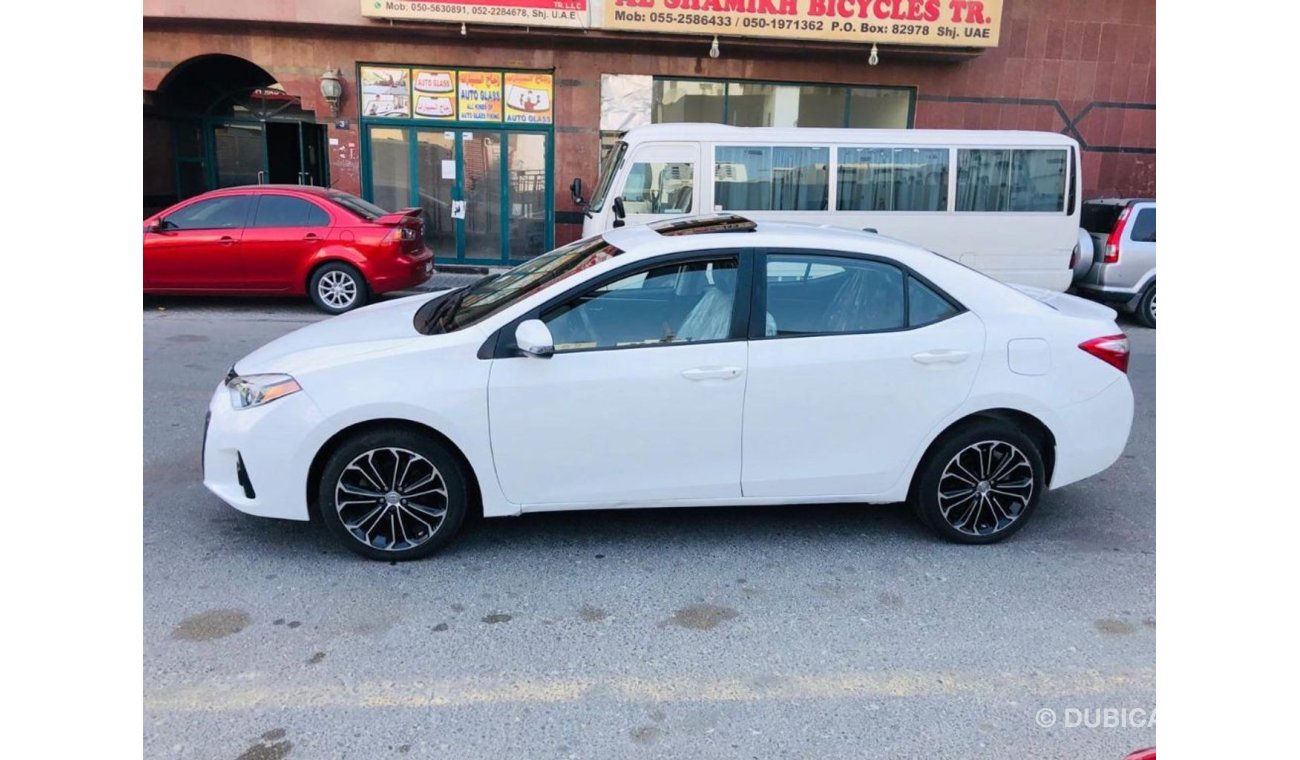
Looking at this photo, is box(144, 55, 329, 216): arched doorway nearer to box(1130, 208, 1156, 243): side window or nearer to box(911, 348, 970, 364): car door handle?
box(1130, 208, 1156, 243): side window

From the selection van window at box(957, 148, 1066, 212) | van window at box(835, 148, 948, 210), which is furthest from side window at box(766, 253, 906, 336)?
van window at box(957, 148, 1066, 212)

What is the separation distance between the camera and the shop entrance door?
49.0 feet

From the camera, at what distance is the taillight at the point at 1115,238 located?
11.4 metres

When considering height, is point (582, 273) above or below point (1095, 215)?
below

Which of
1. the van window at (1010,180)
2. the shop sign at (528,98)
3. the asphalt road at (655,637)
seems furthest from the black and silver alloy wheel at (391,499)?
the shop sign at (528,98)

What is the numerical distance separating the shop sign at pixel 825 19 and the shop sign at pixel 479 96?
2.27 metres

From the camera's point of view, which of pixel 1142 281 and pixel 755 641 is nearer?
pixel 755 641

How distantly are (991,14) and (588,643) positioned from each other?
13644 millimetres

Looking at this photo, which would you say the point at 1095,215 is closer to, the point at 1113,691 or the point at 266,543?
the point at 1113,691

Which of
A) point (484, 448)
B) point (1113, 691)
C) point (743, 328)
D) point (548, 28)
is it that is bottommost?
point (1113, 691)

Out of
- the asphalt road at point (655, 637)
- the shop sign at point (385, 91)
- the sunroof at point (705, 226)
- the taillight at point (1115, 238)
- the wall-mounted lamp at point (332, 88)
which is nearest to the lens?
the asphalt road at point (655, 637)

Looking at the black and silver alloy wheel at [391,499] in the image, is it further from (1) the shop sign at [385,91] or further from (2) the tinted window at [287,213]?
(1) the shop sign at [385,91]

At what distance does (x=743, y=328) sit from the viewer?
164 inches

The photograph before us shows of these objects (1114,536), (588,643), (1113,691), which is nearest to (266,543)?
(588,643)
